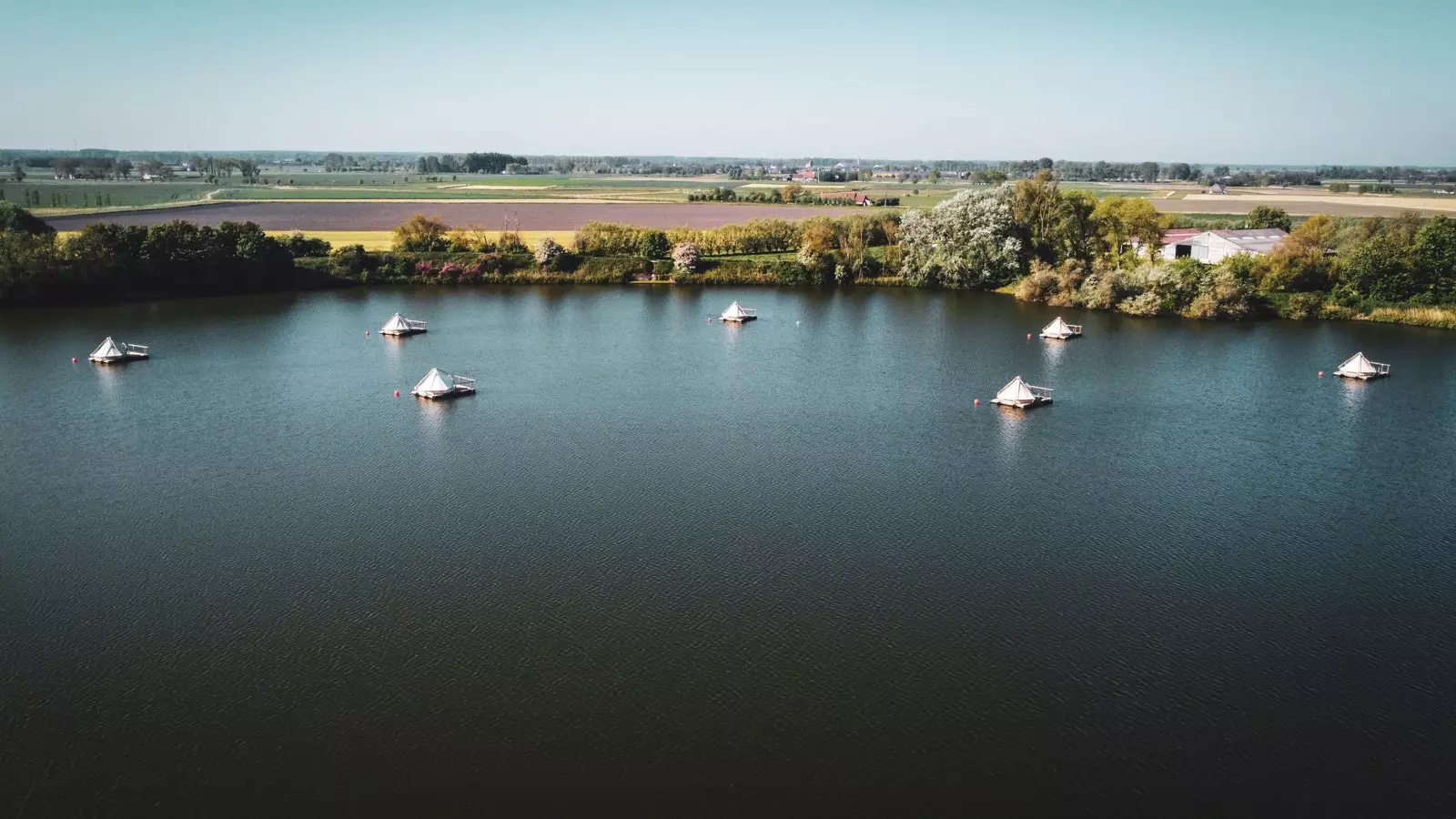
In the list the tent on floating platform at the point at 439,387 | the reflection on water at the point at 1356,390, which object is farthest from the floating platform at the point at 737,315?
the reflection on water at the point at 1356,390

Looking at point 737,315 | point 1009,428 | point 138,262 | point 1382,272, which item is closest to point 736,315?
point 737,315

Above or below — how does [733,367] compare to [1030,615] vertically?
above

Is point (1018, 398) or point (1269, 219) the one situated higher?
point (1269, 219)

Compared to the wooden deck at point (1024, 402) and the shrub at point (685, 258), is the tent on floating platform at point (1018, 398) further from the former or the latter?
the shrub at point (685, 258)

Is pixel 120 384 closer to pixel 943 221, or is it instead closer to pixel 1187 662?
pixel 1187 662

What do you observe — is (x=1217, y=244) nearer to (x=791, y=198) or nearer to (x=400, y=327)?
(x=400, y=327)

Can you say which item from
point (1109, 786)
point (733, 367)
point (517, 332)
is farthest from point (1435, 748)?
point (517, 332)
